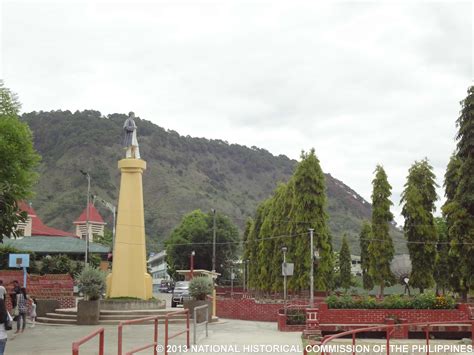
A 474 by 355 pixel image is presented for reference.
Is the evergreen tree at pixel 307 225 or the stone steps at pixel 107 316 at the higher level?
the evergreen tree at pixel 307 225

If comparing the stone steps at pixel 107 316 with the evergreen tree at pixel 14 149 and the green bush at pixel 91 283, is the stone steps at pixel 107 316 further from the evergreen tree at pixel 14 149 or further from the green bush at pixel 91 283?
the evergreen tree at pixel 14 149

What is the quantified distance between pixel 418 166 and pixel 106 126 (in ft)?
460

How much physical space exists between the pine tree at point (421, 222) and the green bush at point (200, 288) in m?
19.1

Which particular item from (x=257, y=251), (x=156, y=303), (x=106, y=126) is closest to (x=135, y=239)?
(x=156, y=303)

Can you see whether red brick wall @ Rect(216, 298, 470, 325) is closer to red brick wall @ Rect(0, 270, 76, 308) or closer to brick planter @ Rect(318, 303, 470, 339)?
brick planter @ Rect(318, 303, 470, 339)

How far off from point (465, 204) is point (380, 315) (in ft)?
39.9

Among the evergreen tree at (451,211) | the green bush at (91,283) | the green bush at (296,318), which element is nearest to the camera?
the green bush at (91,283)

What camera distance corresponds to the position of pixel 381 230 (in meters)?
43.5

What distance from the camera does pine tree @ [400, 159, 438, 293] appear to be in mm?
40906

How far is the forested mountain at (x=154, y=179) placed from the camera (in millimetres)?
125750

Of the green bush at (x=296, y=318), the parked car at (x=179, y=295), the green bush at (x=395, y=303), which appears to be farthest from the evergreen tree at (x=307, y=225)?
the green bush at (x=395, y=303)

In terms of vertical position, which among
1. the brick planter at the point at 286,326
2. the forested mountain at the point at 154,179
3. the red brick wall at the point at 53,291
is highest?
the forested mountain at the point at 154,179

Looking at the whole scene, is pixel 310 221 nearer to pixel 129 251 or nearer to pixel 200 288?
pixel 129 251

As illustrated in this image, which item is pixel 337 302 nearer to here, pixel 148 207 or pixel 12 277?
pixel 12 277
